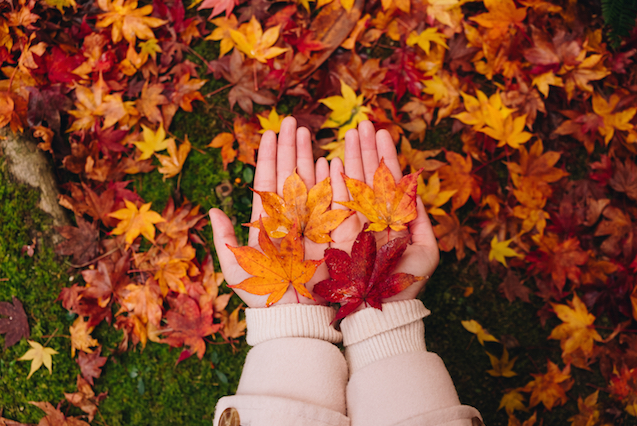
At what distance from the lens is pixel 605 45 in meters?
1.83

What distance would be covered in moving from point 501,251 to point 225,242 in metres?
1.36

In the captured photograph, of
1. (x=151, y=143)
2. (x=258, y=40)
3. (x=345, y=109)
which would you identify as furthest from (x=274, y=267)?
(x=258, y=40)

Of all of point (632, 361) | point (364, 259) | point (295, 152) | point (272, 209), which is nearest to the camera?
point (364, 259)

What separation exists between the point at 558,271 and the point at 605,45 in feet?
3.81

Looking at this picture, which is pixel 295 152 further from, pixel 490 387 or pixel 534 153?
pixel 490 387

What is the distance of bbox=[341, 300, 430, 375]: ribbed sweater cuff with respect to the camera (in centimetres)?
124

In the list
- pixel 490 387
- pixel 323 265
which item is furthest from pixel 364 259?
pixel 490 387

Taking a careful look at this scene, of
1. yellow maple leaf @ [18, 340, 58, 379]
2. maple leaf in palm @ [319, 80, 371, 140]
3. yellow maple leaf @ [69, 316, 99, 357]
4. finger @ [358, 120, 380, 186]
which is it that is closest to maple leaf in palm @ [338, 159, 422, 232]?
finger @ [358, 120, 380, 186]

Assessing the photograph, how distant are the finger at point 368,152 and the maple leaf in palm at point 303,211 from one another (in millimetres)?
248

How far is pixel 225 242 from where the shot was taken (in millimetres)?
1317

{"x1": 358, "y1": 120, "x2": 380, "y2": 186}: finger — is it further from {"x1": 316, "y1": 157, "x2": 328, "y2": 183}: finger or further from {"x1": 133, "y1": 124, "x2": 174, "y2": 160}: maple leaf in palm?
{"x1": 133, "y1": 124, "x2": 174, "y2": 160}: maple leaf in palm

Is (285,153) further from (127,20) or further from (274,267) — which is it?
(127,20)

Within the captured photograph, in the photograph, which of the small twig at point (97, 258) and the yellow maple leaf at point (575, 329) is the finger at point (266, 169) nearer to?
the small twig at point (97, 258)

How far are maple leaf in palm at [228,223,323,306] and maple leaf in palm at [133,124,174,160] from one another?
0.95 meters
